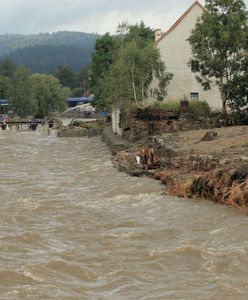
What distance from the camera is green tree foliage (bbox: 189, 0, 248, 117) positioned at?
32875 mm

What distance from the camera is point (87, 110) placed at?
124 metres

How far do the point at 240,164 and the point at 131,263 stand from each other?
7817mm

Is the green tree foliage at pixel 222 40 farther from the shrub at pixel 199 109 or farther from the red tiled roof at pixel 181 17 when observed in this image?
the red tiled roof at pixel 181 17

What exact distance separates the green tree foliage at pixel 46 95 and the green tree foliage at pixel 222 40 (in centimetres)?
8132

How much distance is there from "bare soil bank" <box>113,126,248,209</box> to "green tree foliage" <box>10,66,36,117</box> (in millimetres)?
80425

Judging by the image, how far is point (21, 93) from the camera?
108m

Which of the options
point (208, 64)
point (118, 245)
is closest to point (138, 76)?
point (208, 64)

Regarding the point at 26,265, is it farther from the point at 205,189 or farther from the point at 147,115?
the point at 147,115

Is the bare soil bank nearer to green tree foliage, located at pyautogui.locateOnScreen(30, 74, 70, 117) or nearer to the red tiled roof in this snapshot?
the red tiled roof

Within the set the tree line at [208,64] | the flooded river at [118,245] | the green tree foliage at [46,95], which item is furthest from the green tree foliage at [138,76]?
the green tree foliage at [46,95]

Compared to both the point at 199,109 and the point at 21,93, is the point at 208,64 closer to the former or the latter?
the point at 199,109

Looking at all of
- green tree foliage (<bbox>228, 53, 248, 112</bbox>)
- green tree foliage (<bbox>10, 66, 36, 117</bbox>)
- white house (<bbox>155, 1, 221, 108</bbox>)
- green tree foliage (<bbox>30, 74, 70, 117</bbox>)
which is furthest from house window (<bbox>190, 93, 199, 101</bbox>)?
green tree foliage (<bbox>30, 74, 70, 117</bbox>)

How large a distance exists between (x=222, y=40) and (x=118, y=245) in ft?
77.2

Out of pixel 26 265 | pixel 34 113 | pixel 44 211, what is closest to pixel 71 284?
pixel 26 265
